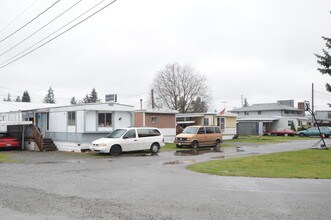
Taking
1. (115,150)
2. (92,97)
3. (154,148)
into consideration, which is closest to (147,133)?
(154,148)

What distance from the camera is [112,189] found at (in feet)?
36.3

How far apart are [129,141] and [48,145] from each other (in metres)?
7.91

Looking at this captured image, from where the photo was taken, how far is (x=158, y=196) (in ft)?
32.6

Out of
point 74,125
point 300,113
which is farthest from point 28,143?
point 300,113

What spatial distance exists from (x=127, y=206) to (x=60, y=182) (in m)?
4.47

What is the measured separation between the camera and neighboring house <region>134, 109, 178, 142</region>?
35.6 meters

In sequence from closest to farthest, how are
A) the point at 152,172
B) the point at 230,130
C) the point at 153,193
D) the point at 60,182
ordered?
the point at 153,193
the point at 60,182
the point at 152,172
the point at 230,130

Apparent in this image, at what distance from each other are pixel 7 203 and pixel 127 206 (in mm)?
2796

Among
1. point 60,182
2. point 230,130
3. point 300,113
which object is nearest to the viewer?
point 60,182

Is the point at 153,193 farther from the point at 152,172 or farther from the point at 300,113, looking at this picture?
the point at 300,113

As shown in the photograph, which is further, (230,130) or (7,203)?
(230,130)

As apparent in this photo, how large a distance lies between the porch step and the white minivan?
19.5 feet

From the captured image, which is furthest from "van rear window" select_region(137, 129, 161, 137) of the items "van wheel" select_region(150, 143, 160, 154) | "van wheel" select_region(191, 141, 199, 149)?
"van wheel" select_region(191, 141, 199, 149)

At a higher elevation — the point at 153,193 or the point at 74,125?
the point at 74,125
